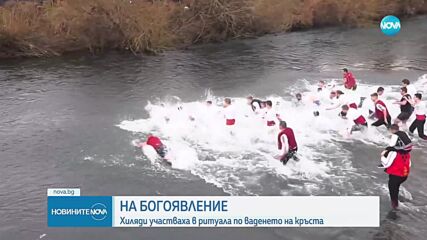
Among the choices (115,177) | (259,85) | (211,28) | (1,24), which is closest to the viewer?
(115,177)

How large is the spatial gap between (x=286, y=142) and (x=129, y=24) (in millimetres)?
19751

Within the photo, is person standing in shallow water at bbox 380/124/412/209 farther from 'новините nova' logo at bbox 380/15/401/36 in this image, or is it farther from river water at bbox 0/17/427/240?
'новините nova' logo at bbox 380/15/401/36

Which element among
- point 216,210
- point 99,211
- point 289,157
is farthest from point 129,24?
point 216,210

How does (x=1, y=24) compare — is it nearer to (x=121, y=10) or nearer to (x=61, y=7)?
(x=61, y=7)

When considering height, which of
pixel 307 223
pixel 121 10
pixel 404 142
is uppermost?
pixel 121 10

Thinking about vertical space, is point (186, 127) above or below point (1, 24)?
below

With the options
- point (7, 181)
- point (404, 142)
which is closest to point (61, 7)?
point (7, 181)

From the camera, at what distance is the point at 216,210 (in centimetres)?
902

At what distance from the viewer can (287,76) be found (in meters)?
24.5

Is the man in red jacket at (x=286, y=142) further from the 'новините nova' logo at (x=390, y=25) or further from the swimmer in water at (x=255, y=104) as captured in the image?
the 'новините nova' logo at (x=390, y=25)

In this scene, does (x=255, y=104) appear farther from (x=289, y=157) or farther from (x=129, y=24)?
(x=129, y=24)

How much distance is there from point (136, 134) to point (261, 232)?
730 centimetres

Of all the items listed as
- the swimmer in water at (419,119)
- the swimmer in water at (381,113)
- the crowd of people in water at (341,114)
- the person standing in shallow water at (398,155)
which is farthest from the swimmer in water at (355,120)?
the person standing in shallow water at (398,155)

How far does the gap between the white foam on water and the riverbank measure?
1256 centimetres
